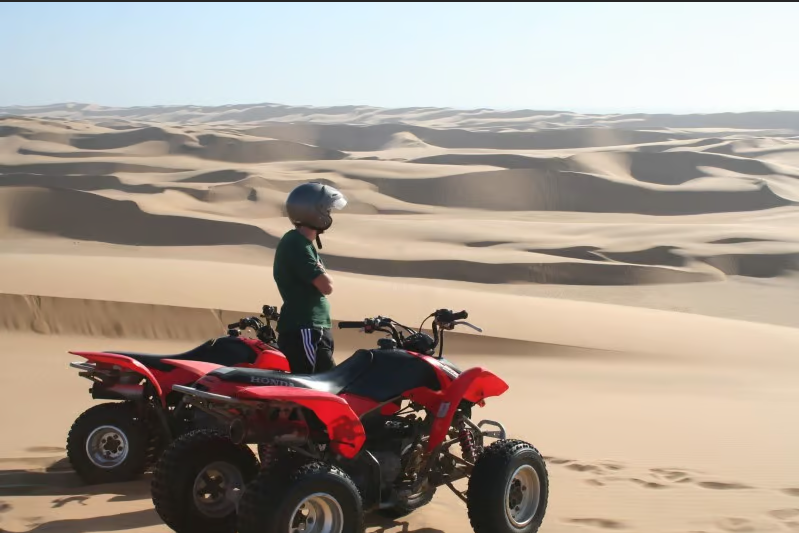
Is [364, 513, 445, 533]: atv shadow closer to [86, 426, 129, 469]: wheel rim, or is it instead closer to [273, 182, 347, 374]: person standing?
[273, 182, 347, 374]: person standing

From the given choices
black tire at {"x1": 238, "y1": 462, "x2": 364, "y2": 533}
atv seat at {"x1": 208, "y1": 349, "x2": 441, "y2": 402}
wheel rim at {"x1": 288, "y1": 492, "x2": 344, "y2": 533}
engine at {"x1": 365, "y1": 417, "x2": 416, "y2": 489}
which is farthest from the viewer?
engine at {"x1": 365, "y1": 417, "x2": 416, "y2": 489}

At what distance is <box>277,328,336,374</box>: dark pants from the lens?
17.8 ft

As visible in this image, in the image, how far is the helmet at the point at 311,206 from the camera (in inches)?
213

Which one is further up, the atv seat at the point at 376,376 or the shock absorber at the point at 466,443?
the atv seat at the point at 376,376

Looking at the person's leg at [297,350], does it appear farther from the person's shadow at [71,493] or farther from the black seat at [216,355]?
the person's shadow at [71,493]

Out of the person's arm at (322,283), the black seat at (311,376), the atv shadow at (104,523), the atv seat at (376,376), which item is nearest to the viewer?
the black seat at (311,376)

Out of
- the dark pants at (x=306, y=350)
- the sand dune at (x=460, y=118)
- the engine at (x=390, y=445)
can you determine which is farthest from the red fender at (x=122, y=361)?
the sand dune at (x=460, y=118)

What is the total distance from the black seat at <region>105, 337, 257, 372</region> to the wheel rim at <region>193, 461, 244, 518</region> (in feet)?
4.14

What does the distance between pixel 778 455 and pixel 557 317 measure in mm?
6977

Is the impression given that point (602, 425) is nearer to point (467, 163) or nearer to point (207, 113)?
point (467, 163)

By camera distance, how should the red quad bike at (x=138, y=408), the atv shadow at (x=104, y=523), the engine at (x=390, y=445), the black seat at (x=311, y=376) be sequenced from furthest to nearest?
the red quad bike at (x=138, y=408) → the atv shadow at (x=104, y=523) → the engine at (x=390, y=445) → the black seat at (x=311, y=376)

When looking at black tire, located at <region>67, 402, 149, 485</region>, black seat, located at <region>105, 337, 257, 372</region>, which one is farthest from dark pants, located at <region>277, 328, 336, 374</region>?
black tire, located at <region>67, 402, 149, 485</region>

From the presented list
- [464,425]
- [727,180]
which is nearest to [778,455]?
[464,425]

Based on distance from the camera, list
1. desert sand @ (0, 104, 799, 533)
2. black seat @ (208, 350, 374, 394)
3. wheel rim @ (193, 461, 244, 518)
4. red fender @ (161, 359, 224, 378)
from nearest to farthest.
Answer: black seat @ (208, 350, 374, 394)
wheel rim @ (193, 461, 244, 518)
red fender @ (161, 359, 224, 378)
desert sand @ (0, 104, 799, 533)
